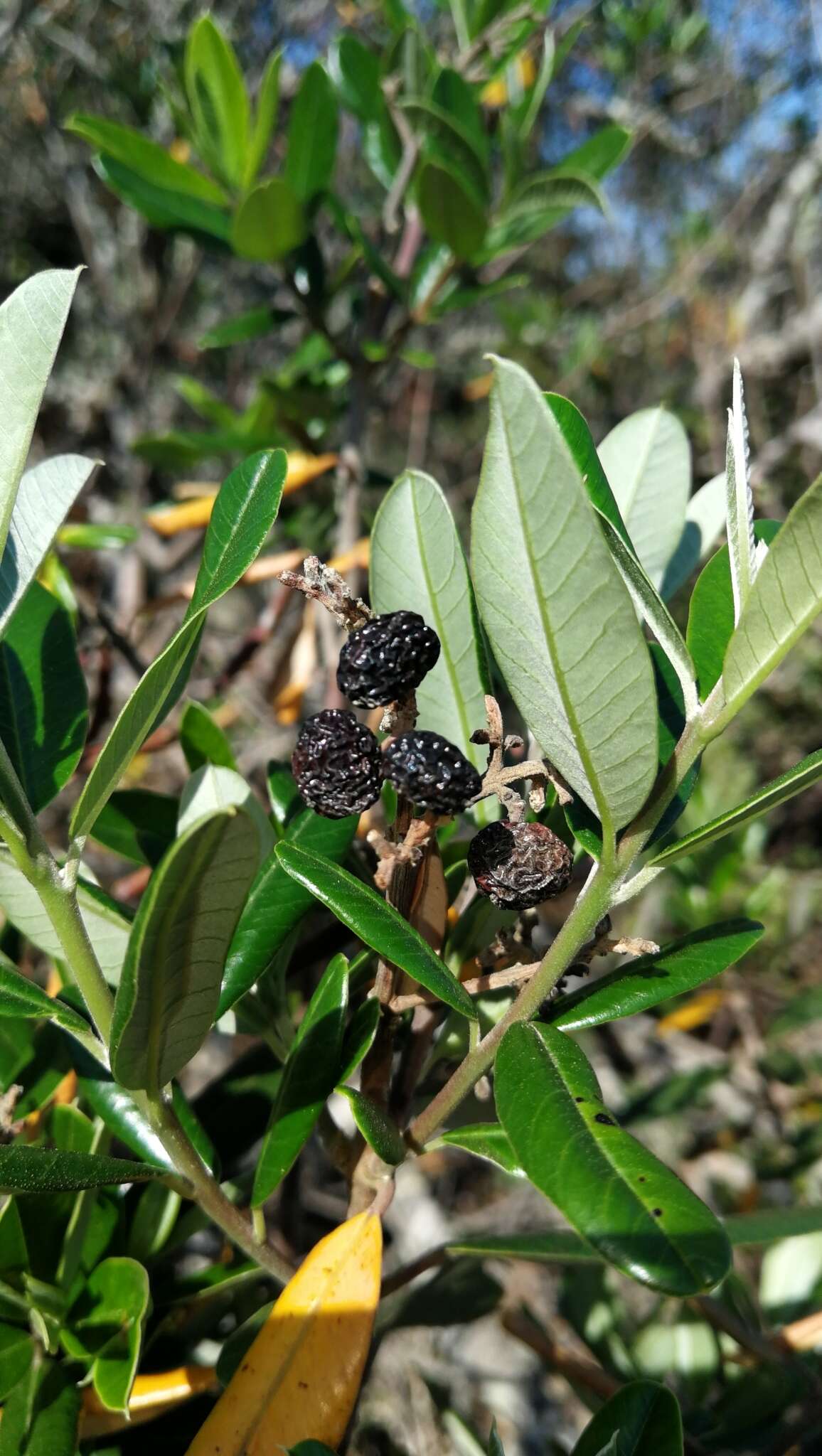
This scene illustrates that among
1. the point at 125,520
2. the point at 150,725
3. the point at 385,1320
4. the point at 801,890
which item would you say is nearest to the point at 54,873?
the point at 150,725

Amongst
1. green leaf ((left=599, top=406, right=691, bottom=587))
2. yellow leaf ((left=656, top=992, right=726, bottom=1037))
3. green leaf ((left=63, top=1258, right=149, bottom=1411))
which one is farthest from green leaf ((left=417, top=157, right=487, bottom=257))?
yellow leaf ((left=656, top=992, right=726, bottom=1037))

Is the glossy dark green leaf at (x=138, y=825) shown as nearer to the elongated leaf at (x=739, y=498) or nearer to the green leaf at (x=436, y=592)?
the green leaf at (x=436, y=592)

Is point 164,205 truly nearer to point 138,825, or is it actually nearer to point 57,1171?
point 138,825

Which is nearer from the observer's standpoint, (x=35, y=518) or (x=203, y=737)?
(x=35, y=518)

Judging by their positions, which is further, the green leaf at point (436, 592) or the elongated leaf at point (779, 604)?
the green leaf at point (436, 592)

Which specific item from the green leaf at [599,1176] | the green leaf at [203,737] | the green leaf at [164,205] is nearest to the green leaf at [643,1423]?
the green leaf at [599,1176]

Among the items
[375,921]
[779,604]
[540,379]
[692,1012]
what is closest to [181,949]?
[375,921]
